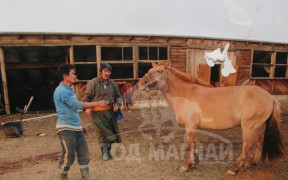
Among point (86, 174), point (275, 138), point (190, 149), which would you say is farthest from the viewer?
point (190, 149)

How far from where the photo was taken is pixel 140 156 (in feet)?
16.3

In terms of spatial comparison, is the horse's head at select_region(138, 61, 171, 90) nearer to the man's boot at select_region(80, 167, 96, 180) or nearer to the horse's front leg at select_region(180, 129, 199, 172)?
the horse's front leg at select_region(180, 129, 199, 172)

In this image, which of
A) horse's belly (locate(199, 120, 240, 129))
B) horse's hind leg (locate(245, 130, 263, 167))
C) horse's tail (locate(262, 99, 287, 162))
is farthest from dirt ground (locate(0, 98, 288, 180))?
horse's belly (locate(199, 120, 240, 129))

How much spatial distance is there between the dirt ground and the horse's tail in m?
0.41

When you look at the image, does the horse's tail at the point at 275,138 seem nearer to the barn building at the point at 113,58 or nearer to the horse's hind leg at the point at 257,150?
the horse's hind leg at the point at 257,150

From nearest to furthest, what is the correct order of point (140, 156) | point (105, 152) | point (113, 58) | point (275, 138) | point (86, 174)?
point (86, 174) < point (275, 138) < point (105, 152) < point (140, 156) < point (113, 58)

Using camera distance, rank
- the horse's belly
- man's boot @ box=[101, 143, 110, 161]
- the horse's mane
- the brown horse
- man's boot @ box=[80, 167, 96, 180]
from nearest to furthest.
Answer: man's boot @ box=[80, 167, 96, 180] < the brown horse < the horse's belly < the horse's mane < man's boot @ box=[101, 143, 110, 161]

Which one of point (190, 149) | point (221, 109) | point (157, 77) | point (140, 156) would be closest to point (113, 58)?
point (140, 156)

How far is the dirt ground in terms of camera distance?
13.4ft

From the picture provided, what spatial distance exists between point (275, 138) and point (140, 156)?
2.83 m

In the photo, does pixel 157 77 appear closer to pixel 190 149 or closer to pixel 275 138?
pixel 190 149

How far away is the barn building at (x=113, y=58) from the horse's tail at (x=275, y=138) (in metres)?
7.75

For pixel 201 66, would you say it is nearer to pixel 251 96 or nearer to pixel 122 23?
pixel 251 96

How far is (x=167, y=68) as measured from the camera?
4320 millimetres
